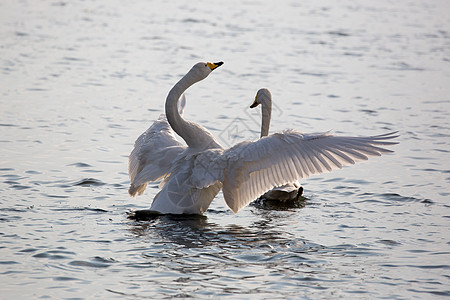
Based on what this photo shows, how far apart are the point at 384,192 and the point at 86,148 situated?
4.71 m

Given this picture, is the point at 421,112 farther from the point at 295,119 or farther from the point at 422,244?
A: the point at 422,244

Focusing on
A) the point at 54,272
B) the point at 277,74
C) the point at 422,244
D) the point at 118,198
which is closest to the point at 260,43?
the point at 277,74

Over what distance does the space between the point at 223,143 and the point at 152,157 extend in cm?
312

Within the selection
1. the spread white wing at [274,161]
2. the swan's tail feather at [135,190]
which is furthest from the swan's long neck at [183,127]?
the swan's tail feather at [135,190]

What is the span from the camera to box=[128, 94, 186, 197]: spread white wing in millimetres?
9516

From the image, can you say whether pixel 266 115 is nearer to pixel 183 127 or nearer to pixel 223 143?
pixel 223 143

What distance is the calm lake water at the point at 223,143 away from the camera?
24.1ft

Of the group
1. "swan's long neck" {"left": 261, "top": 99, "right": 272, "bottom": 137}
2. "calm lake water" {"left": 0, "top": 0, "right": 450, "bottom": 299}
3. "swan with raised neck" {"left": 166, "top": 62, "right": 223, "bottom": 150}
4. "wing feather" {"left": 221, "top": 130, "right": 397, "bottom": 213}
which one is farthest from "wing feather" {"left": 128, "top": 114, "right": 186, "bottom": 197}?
"swan's long neck" {"left": 261, "top": 99, "right": 272, "bottom": 137}

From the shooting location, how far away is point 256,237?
860 centimetres

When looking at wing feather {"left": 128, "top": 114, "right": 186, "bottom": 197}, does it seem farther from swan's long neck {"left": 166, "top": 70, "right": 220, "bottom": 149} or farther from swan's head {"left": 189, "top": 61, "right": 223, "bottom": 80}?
swan's head {"left": 189, "top": 61, "right": 223, "bottom": 80}

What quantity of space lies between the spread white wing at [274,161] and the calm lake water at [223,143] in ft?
1.78

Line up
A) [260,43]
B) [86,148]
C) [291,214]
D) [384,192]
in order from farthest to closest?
[260,43] → [86,148] → [384,192] → [291,214]

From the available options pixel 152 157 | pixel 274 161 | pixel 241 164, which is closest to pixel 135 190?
pixel 152 157

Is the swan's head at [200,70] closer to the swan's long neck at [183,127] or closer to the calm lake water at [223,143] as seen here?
the swan's long neck at [183,127]
